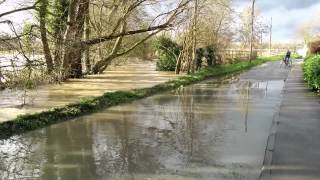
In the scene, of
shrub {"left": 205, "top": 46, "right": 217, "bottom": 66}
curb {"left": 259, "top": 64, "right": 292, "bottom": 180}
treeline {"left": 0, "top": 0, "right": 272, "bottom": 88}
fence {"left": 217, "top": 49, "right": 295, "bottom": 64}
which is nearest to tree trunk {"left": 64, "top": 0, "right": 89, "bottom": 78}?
treeline {"left": 0, "top": 0, "right": 272, "bottom": 88}

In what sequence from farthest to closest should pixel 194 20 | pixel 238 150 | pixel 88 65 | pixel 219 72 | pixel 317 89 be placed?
pixel 219 72
pixel 194 20
pixel 88 65
pixel 317 89
pixel 238 150

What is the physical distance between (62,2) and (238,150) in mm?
16791

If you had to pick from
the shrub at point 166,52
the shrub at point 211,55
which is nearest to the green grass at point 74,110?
the shrub at point 166,52

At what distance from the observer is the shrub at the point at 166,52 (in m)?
36.7

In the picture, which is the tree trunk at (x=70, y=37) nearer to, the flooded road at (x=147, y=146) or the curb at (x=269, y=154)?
the flooded road at (x=147, y=146)

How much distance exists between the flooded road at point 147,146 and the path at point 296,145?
12.7 inches

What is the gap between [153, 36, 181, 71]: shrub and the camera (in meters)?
36.7

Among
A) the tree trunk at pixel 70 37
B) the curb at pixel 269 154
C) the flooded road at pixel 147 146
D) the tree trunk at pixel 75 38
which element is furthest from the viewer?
the tree trunk at pixel 75 38

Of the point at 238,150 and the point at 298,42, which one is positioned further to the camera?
the point at 298,42

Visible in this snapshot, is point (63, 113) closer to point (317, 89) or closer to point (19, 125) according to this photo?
point (19, 125)

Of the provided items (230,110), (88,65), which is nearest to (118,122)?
(230,110)

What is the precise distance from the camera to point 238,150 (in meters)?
10.0

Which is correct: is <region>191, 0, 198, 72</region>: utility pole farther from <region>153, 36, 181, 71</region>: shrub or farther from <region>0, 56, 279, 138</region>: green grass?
<region>0, 56, 279, 138</region>: green grass

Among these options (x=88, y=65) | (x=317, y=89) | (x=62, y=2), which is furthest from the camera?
(x=88, y=65)
